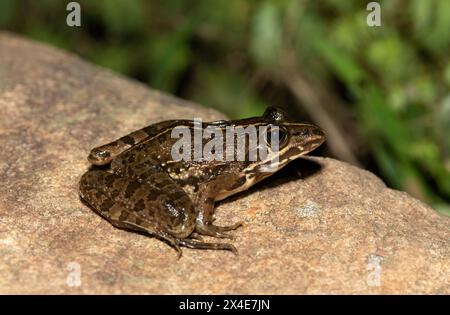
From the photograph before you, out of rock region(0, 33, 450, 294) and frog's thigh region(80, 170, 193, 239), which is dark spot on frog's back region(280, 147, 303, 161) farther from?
frog's thigh region(80, 170, 193, 239)

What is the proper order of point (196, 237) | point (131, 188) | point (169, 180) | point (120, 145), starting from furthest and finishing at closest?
A: point (120, 145) → point (169, 180) → point (131, 188) → point (196, 237)

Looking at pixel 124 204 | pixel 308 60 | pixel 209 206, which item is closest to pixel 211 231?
pixel 209 206

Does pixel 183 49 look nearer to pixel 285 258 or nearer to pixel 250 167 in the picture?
pixel 250 167

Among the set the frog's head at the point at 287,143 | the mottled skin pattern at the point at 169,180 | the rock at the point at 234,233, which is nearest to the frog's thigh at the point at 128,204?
the mottled skin pattern at the point at 169,180

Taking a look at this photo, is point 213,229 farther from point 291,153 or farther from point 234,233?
point 291,153

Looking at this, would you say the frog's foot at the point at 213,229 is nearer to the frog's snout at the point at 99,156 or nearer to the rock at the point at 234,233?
the rock at the point at 234,233
